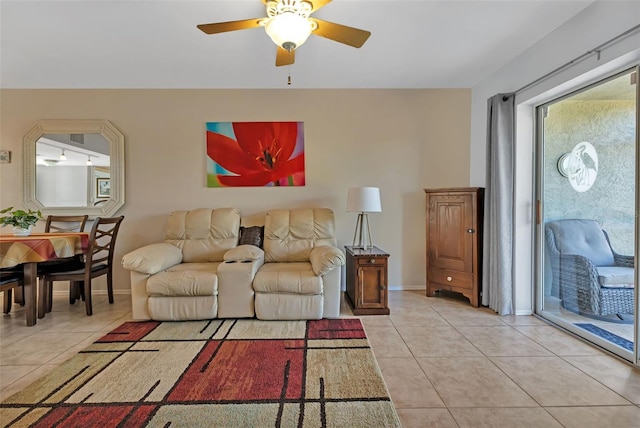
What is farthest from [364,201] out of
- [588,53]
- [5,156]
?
[5,156]

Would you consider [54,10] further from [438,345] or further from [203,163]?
[438,345]

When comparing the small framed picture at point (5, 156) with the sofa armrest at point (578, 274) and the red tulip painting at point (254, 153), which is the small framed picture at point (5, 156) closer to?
the red tulip painting at point (254, 153)

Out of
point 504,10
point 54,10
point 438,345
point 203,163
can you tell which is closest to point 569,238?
point 438,345

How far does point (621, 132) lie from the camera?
229 centimetres

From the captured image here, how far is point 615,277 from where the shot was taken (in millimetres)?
2365

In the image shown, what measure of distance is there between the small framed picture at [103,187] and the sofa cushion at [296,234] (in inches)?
80.0

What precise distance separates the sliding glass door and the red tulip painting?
8.61ft

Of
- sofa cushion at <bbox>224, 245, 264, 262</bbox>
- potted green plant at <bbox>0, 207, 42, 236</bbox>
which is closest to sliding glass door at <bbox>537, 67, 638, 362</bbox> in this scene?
sofa cushion at <bbox>224, 245, 264, 262</bbox>

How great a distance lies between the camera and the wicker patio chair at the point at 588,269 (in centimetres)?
232

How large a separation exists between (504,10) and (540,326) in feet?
8.76

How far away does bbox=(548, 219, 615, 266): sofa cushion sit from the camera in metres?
2.45

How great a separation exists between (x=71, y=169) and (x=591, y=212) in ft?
17.9

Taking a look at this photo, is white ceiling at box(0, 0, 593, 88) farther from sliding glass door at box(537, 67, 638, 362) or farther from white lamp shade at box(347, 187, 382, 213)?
white lamp shade at box(347, 187, 382, 213)

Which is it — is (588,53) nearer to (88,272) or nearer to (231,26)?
(231,26)
